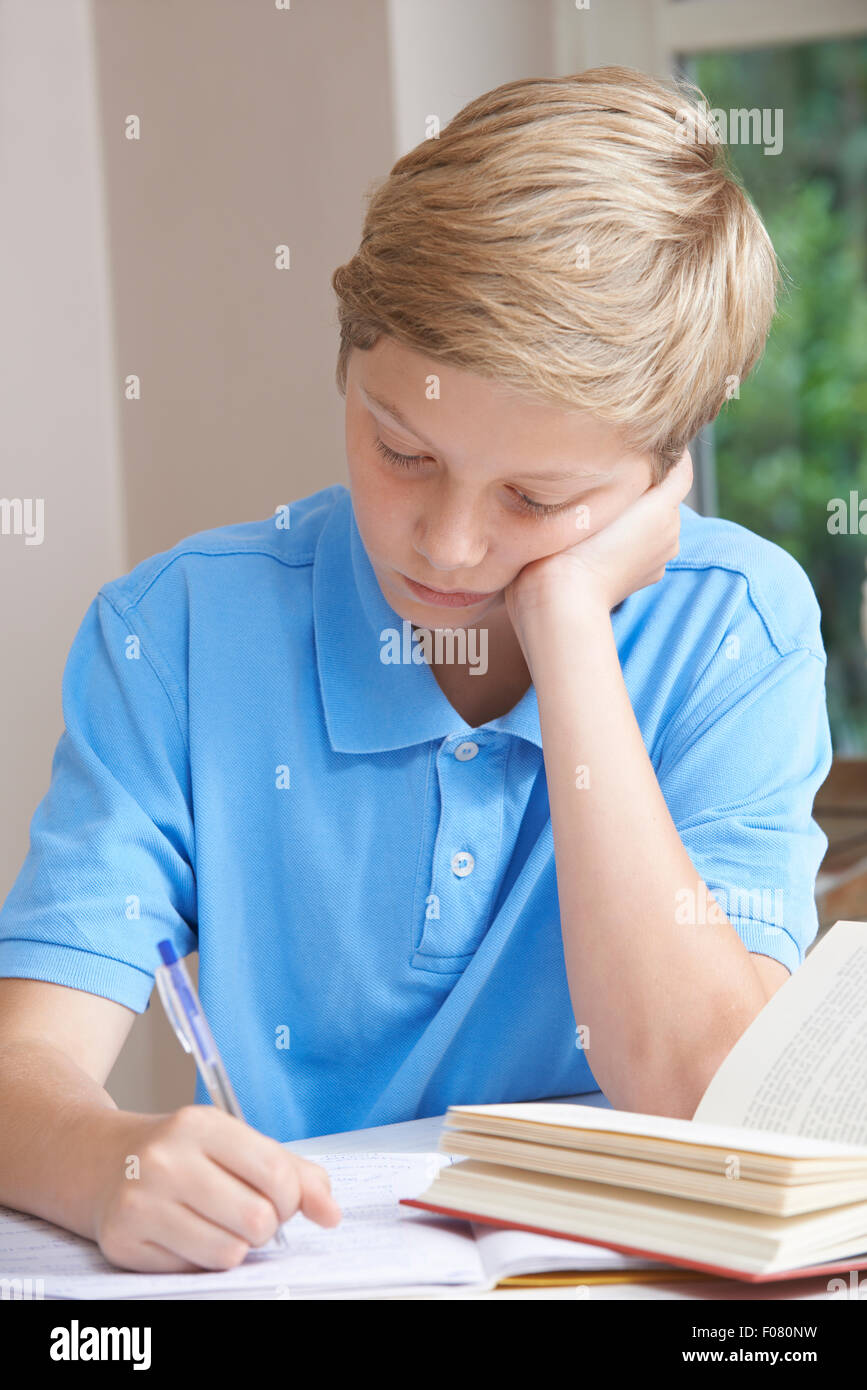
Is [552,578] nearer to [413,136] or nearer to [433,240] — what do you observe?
[433,240]

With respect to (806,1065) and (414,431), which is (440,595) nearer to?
(414,431)

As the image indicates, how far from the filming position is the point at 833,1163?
582 mm

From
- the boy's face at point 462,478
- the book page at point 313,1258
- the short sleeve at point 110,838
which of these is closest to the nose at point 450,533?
the boy's face at point 462,478

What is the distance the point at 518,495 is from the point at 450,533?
57 millimetres

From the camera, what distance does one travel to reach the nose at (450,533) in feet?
2.87

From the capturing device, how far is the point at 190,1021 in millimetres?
637

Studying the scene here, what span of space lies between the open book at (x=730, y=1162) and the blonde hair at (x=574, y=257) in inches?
→ 15.7

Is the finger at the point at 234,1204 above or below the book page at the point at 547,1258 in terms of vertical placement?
above

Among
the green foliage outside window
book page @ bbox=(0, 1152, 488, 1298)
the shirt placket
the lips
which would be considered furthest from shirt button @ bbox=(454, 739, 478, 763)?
the green foliage outside window

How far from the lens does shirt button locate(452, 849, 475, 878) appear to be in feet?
3.36

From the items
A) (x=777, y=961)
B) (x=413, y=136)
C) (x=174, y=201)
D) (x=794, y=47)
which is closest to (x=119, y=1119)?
(x=777, y=961)

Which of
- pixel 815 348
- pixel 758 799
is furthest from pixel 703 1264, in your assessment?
pixel 815 348

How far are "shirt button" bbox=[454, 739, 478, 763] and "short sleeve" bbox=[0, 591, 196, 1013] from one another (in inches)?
8.4

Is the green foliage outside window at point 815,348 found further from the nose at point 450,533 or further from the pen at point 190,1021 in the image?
the pen at point 190,1021
